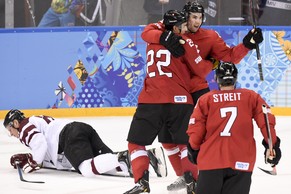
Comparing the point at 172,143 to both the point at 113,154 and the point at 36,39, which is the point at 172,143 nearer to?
the point at 113,154

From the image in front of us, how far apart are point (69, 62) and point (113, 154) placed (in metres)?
3.62

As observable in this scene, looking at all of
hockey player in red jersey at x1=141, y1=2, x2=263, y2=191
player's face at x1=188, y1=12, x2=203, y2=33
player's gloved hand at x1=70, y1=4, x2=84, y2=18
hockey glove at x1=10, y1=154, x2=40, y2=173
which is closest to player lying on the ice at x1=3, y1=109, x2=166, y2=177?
hockey glove at x1=10, y1=154, x2=40, y2=173

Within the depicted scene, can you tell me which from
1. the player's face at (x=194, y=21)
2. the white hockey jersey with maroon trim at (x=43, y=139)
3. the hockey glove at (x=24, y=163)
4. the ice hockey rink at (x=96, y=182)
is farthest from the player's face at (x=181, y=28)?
the hockey glove at (x=24, y=163)

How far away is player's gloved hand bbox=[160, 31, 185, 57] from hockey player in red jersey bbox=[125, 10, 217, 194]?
0.12 metres

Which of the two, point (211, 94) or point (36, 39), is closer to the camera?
point (211, 94)

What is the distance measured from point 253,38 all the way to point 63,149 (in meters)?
1.79

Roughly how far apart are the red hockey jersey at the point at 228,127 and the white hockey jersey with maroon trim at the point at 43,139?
2.23m

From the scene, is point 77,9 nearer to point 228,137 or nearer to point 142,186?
point 142,186

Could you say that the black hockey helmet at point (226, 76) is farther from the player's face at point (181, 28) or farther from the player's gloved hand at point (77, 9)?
the player's gloved hand at point (77, 9)

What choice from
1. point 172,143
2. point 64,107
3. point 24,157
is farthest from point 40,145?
point 64,107

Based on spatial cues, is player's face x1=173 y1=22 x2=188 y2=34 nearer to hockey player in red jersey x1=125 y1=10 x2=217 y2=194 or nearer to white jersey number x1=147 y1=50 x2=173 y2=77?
hockey player in red jersey x1=125 y1=10 x2=217 y2=194

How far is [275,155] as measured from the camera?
13.6ft

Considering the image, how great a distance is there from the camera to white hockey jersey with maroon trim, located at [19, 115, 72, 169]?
6.21m

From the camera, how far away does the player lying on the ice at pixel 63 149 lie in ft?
20.2
